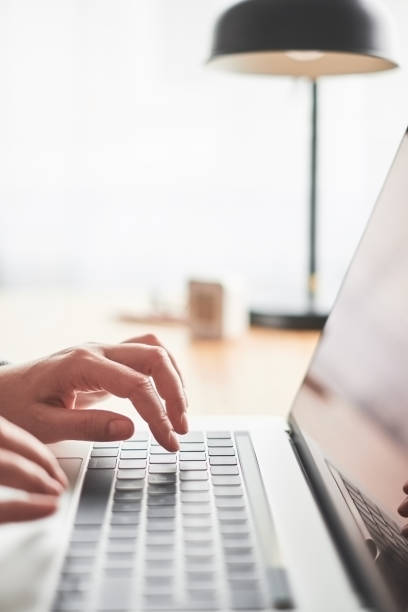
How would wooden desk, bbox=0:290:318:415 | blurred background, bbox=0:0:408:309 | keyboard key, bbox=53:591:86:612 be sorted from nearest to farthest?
keyboard key, bbox=53:591:86:612 < wooden desk, bbox=0:290:318:415 < blurred background, bbox=0:0:408:309

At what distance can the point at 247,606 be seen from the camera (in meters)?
0.38

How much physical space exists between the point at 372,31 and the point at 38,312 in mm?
779

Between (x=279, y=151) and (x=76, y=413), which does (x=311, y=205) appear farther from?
(x=76, y=413)

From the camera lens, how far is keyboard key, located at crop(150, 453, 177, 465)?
0.62 metres

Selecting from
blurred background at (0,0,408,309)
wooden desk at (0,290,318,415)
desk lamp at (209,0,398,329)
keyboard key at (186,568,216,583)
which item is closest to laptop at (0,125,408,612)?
keyboard key at (186,568,216,583)

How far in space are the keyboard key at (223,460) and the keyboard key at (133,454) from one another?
6cm

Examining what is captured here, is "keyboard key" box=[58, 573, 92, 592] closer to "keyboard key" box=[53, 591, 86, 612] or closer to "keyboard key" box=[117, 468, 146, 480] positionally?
"keyboard key" box=[53, 591, 86, 612]

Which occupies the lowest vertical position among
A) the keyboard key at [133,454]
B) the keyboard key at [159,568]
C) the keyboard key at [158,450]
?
the keyboard key at [159,568]

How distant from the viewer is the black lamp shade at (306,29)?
107 cm

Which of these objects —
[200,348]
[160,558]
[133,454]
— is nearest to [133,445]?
[133,454]

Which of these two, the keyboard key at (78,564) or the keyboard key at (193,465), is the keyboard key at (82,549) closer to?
the keyboard key at (78,564)

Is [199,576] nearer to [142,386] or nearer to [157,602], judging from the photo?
[157,602]

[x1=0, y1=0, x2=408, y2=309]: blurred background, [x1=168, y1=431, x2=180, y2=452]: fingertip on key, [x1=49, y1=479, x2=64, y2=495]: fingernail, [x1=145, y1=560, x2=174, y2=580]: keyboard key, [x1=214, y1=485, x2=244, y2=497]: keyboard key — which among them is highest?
[x1=0, y1=0, x2=408, y2=309]: blurred background

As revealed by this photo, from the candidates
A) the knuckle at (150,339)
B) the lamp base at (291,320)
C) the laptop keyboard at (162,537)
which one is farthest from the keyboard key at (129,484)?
the lamp base at (291,320)
